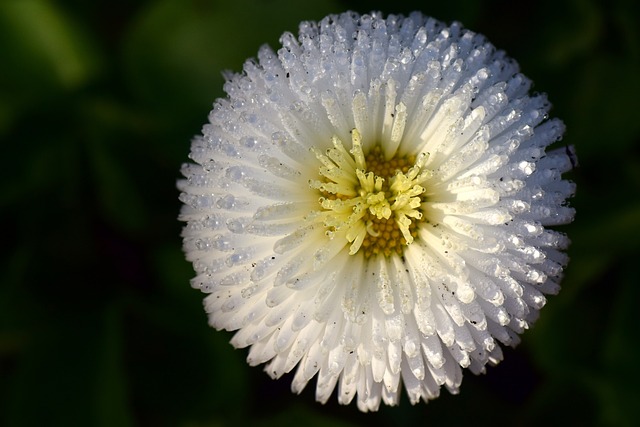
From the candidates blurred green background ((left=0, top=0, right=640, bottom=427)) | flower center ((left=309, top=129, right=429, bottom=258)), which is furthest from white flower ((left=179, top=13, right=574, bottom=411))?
blurred green background ((left=0, top=0, right=640, bottom=427))

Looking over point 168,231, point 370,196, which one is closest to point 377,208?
point 370,196

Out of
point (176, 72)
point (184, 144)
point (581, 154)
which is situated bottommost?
point (581, 154)

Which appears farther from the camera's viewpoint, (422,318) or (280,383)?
(280,383)

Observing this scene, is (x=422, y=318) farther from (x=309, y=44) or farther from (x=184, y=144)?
(x=184, y=144)

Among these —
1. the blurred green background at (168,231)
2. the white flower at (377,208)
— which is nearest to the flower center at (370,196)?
the white flower at (377,208)

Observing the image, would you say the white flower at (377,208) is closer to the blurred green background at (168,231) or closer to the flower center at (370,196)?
the flower center at (370,196)

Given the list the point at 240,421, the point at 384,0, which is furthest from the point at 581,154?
the point at 240,421

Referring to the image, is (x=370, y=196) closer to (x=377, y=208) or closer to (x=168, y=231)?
(x=377, y=208)

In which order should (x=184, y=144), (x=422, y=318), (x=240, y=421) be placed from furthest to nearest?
(x=240, y=421), (x=184, y=144), (x=422, y=318)
